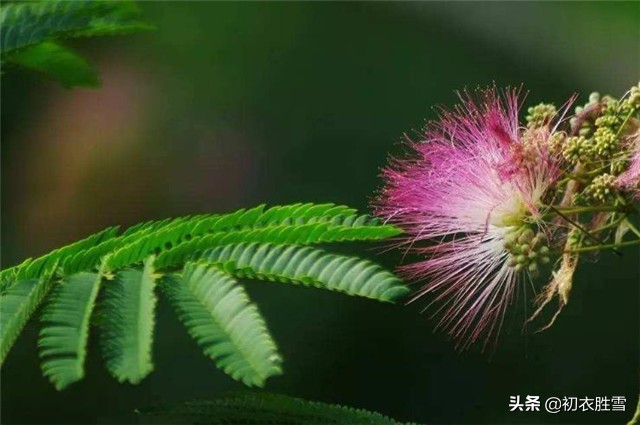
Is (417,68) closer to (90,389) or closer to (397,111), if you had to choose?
(397,111)

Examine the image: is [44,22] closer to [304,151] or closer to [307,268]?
[307,268]

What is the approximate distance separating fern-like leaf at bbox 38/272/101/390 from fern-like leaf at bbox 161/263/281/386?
0.19 ft

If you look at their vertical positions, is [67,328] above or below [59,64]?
below

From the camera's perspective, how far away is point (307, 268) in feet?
2.95

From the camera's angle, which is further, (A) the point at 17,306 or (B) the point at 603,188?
(B) the point at 603,188

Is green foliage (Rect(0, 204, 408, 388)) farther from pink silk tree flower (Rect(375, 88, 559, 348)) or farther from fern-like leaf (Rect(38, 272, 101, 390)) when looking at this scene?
pink silk tree flower (Rect(375, 88, 559, 348))

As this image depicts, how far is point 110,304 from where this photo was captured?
2.75ft

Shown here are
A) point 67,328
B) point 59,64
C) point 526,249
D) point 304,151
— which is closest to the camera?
point 67,328

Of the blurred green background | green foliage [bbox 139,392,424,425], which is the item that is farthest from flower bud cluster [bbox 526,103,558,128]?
the blurred green background

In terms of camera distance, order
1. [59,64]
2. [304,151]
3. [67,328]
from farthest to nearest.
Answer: [304,151]
[59,64]
[67,328]

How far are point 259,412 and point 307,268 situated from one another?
0.36ft

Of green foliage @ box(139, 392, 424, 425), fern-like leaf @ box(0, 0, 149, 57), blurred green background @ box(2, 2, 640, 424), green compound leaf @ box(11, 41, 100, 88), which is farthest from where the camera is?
blurred green background @ box(2, 2, 640, 424)

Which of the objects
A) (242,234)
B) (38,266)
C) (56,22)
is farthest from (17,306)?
(56,22)

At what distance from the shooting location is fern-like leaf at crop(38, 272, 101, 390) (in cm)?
75
